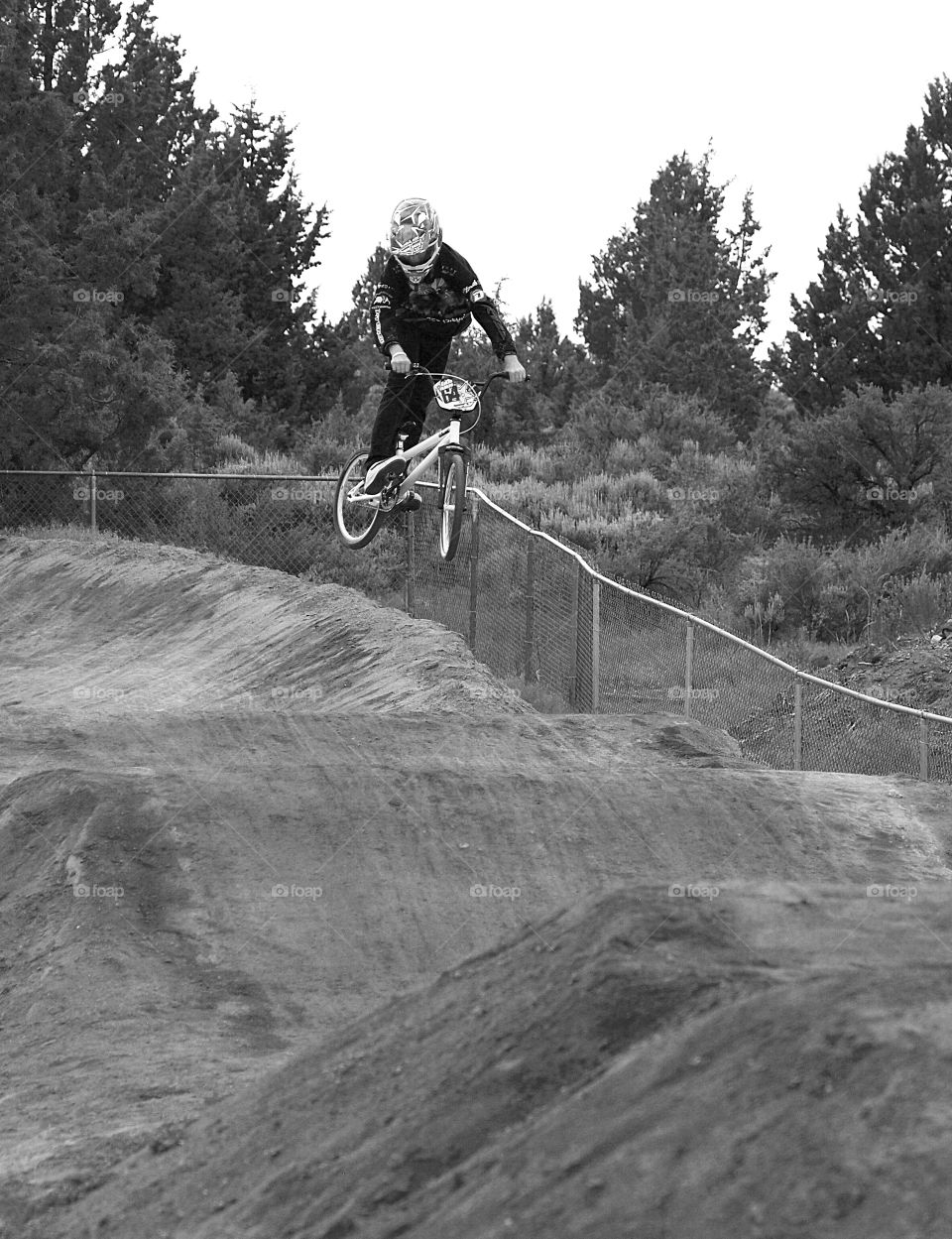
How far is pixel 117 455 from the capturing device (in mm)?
25281

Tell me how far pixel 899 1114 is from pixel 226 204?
116ft

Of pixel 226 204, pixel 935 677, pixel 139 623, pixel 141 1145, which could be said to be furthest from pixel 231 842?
pixel 226 204

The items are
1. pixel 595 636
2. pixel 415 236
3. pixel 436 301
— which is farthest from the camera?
pixel 595 636

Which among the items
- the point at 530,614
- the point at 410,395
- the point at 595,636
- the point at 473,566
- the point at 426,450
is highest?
the point at 410,395

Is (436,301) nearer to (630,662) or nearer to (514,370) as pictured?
(514,370)

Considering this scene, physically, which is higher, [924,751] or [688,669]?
[688,669]

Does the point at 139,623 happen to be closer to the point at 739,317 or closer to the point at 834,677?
the point at 834,677

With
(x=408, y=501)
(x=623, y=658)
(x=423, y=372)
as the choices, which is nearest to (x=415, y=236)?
(x=423, y=372)

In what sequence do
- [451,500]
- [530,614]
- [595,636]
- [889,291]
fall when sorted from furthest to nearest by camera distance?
[889,291] → [530,614] → [595,636] → [451,500]

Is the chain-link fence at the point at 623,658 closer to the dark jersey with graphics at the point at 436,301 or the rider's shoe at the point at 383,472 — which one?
the rider's shoe at the point at 383,472

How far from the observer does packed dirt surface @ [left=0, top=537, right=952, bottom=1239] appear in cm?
373

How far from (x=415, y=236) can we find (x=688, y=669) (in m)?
4.65

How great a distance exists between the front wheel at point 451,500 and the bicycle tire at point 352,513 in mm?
855

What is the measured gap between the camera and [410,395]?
1155cm
